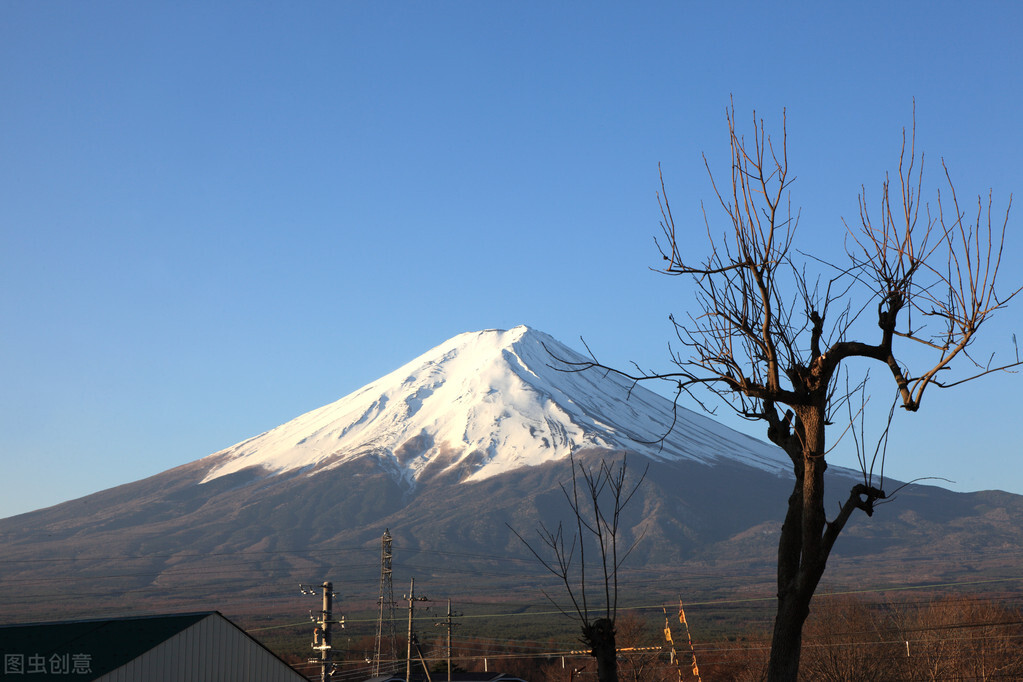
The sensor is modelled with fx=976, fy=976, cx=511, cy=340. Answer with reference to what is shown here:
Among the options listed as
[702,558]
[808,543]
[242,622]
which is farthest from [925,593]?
[808,543]

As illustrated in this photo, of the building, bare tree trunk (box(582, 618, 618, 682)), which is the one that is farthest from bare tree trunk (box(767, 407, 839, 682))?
the building

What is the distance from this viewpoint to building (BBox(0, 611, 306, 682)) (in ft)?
67.5

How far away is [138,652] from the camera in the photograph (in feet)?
68.7

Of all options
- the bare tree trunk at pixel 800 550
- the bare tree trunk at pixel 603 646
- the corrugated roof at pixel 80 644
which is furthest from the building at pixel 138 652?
the bare tree trunk at pixel 800 550

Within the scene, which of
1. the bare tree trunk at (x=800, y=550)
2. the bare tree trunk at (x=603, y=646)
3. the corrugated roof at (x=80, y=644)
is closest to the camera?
the bare tree trunk at (x=603, y=646)

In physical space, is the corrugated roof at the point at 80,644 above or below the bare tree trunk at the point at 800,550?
below

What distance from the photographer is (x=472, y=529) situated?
199m

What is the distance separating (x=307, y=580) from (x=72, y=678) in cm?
15065

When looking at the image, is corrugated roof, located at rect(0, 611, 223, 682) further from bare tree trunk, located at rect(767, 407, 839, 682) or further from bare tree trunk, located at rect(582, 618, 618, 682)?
bare tree trunk, located at rect(767, 407, 839, 682)

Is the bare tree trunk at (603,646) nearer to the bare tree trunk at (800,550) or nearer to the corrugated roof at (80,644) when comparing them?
the bare tree trunk at (800,550)

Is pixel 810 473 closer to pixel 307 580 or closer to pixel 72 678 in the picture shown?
pixel 72 678

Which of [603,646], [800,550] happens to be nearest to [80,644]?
[603,646]

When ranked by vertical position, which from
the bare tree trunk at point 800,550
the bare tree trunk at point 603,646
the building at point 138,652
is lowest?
the building at point 138,652

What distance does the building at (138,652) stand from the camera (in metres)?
20.6
